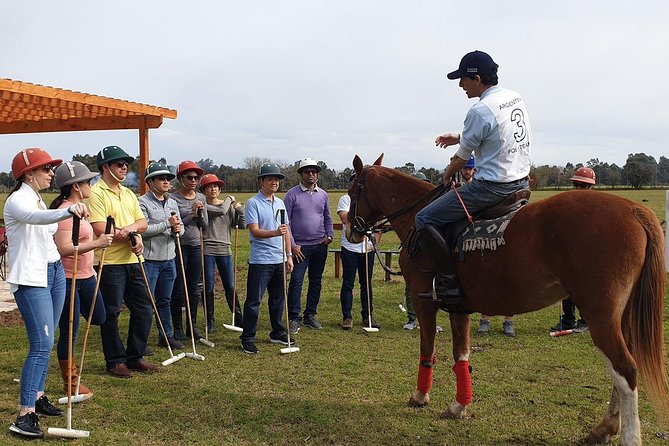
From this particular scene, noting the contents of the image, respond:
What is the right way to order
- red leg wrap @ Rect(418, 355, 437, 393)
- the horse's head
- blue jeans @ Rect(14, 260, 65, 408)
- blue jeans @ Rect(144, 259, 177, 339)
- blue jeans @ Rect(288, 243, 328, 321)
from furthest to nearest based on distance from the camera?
blue jeans @ Rect(288, 243, 328, 321)
blue jeans @ Rect(144, 259, 177, 339)
the horse's head
red leg wrap @ Rect(418, 355, 437, 393)
blue jeans @ Rect(14, 260, 65, 408)

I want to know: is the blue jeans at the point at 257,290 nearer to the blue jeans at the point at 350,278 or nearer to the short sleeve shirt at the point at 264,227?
the short sleeve shirt at the point at 264,227

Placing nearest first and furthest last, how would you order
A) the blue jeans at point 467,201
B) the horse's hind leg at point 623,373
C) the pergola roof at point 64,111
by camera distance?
the horse's hind leg at point 623,373 < the blue jeans at point 467,201 < the pergola roof at point 64,111

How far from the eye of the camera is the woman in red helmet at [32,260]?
13.5 ft

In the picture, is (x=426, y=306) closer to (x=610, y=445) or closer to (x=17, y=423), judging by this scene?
(x=610, y=445)

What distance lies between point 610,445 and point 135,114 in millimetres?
8717

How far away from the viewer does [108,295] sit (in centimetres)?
571

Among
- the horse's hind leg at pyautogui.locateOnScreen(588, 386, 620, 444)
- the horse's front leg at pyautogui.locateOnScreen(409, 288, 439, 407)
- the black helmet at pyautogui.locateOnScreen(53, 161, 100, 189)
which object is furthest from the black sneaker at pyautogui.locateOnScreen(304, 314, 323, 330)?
the horse's hind leg at pyautogui.locateOnScreen(588, 386, 620, 444)

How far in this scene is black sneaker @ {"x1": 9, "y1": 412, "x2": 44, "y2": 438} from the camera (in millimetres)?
4246

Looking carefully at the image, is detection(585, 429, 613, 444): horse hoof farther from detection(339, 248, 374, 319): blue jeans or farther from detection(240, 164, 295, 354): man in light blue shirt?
detection(339, 248, 374, 319): blue jeans

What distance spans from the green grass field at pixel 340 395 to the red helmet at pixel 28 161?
81.5 inches

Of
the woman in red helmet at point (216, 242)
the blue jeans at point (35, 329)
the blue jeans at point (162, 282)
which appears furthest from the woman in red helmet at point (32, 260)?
the woman in red helmet at point (216, 242)

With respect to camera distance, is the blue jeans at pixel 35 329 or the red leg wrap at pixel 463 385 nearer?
the blue jeans at pixel 35 329

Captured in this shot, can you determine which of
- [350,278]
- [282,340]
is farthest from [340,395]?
[350,278]

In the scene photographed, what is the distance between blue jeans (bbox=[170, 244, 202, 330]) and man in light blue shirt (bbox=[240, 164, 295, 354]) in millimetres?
1027
